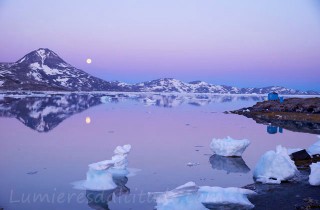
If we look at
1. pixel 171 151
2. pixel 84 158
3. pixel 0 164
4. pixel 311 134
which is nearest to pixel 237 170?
pixel 171 151

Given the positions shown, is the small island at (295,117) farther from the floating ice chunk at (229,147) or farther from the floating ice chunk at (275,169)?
the floating ice chunk at (275,169)

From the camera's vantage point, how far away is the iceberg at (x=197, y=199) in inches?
363

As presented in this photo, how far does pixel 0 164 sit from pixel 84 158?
3.61m

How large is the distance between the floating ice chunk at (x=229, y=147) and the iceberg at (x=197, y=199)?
7.77 meters

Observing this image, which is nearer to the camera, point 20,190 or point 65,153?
point 20,190

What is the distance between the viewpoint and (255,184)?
12352mm

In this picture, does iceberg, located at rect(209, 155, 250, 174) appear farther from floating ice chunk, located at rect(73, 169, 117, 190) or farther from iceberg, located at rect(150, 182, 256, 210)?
floating ice chunk, located at rect(73, 169, 117, 190)

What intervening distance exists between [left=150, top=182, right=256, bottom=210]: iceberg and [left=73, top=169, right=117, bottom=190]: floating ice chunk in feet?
8.90

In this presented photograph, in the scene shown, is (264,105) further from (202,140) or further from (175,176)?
(175,176)

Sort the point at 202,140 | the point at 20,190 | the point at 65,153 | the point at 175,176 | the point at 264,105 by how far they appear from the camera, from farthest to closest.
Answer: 1. the point at 264,105
2. the point at 202,140
3. the point at 65,153
4. the point at 175,176
5. the point at 20,190

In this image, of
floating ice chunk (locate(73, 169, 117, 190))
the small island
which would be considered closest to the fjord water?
floating ice chunk (locate(73, 169, 117, 190))

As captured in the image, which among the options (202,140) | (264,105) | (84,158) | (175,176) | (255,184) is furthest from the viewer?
(264,105)

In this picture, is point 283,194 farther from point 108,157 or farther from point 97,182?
point 108,157

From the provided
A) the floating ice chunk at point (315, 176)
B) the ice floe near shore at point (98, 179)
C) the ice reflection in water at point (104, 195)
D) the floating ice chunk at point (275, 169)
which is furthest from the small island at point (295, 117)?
the ice floe near shore at point (98, 179)
